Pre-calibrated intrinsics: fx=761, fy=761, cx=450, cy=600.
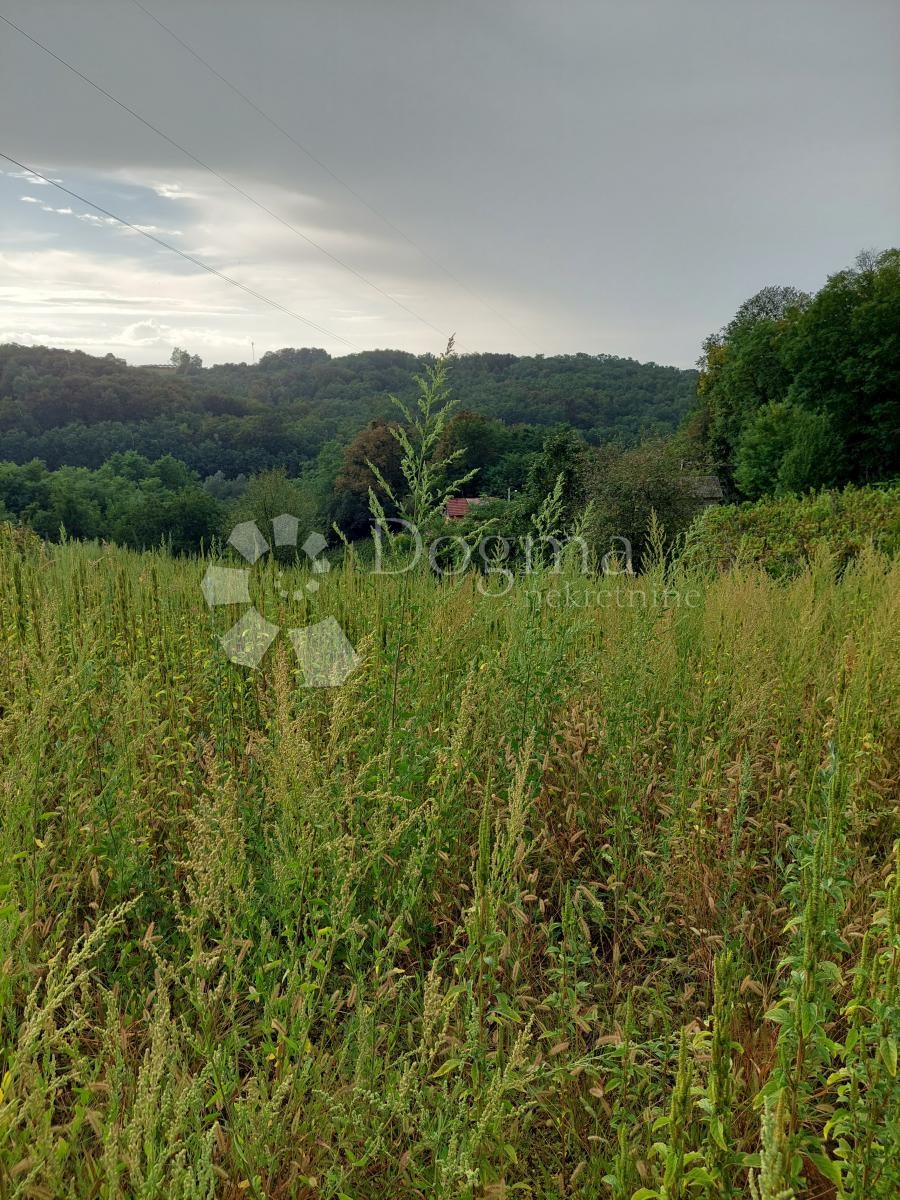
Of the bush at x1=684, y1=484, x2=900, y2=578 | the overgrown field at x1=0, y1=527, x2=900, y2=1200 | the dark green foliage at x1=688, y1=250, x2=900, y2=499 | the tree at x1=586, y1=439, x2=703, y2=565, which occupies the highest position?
the dark green foliage at x1=688, y1=250, x2=900, y2=499

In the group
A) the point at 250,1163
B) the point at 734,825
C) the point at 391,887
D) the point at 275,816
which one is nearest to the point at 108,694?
the point at 275,816

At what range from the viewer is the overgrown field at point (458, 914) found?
1336 millimetres

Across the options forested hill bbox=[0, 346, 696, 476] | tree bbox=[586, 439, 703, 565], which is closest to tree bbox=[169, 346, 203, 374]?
forested hill bbox=[0, 346, 696, 476]

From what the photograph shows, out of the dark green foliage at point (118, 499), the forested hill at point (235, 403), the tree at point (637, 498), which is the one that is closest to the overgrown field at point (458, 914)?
the tree at point (637, 498)

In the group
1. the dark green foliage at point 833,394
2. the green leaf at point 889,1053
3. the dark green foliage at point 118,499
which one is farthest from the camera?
the dark green foliage at point 118,499

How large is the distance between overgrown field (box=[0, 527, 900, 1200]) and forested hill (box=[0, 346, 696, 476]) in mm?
30927

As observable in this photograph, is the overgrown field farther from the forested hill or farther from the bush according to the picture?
the forested hill

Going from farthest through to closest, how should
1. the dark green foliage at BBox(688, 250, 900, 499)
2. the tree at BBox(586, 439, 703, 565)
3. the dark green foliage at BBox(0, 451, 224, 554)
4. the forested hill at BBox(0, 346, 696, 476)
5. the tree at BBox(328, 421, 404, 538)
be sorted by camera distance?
the forested hill at BBox(0, 346, 696, 476)
the dark green foliage at BBox(0, 451, 224, 554)
the dark green foliage at BBox(688, 250, 900, 499)
the tree at BBox(328, 421, 404, 538)
the tree at BBox(586, 439, 703, 565)

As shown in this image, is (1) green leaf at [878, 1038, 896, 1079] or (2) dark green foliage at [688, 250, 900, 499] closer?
(1) green leaf at [878, 1038, 896, 1079]

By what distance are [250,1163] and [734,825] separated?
1.47m

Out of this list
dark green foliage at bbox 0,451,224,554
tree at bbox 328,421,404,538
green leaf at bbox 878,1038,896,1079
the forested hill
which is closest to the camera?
green leaf at bbox 878,1038,896,1079

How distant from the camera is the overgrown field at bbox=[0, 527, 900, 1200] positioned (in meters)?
1.34

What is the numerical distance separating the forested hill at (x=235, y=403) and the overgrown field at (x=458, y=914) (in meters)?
30.9

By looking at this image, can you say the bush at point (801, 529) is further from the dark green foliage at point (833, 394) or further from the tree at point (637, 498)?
the dark green foliage at point (833, 394)
